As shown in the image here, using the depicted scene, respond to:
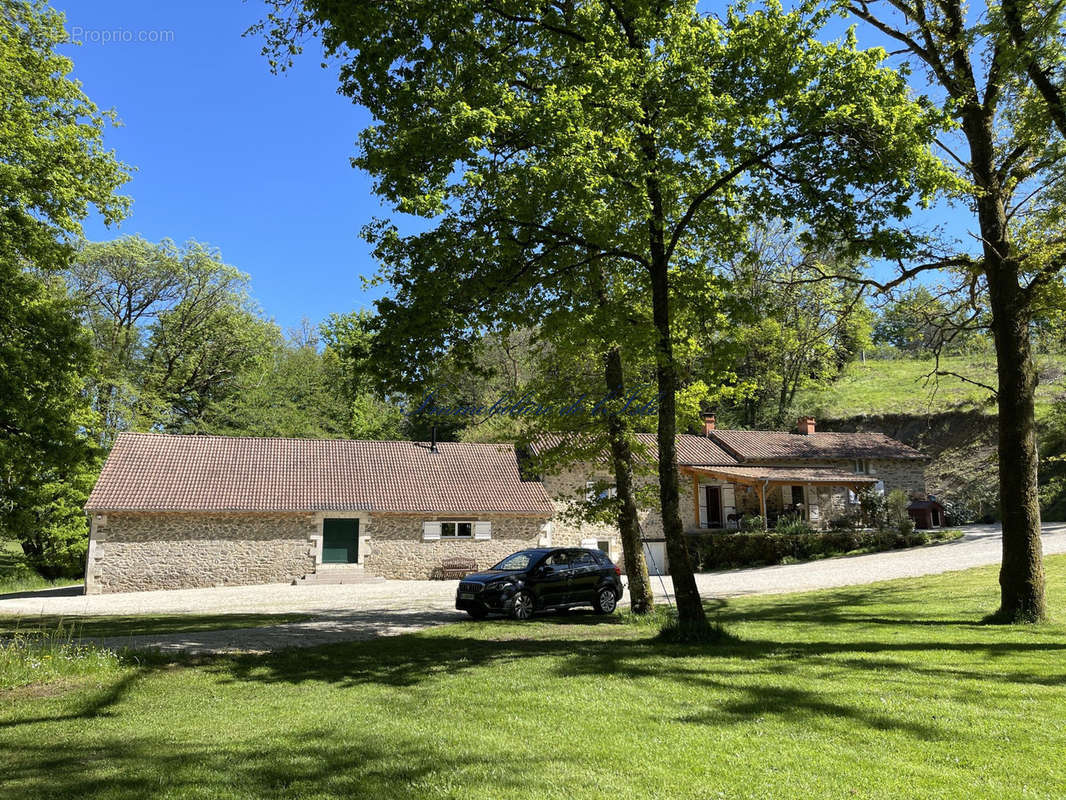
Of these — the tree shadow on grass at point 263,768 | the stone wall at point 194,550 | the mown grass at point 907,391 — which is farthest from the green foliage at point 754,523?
the tree shadow on grass at point 263,768

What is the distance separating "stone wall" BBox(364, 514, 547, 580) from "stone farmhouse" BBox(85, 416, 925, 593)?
0.13 ft

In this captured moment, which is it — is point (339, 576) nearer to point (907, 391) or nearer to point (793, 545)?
point (793, 545)

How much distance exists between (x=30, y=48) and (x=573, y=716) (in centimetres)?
1724

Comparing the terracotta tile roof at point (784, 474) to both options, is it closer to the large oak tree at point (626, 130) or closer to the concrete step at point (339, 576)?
the concrete step at point (339, 576)

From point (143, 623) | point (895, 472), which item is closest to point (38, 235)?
point (143, 623)

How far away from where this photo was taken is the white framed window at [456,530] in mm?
28625

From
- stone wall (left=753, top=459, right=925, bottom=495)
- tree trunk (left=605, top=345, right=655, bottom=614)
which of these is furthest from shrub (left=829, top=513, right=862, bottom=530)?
tree trunk (left=605, top=345, right=655, bottom=614)

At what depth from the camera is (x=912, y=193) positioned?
9.94 meters

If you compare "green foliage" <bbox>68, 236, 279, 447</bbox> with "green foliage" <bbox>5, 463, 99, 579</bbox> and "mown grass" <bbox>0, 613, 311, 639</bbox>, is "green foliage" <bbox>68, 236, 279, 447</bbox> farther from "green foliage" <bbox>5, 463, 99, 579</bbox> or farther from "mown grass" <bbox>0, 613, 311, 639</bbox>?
"mown grass" <bbox>0, 613, 311, 639</bbox>

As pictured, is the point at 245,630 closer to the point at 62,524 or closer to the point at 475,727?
the point at 475,727

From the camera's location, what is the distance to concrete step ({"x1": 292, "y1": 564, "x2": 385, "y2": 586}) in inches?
1043

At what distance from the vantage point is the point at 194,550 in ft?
84.4

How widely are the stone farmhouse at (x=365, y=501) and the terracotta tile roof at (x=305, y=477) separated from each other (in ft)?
0.23

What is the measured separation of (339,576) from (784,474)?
19242 millimetres
